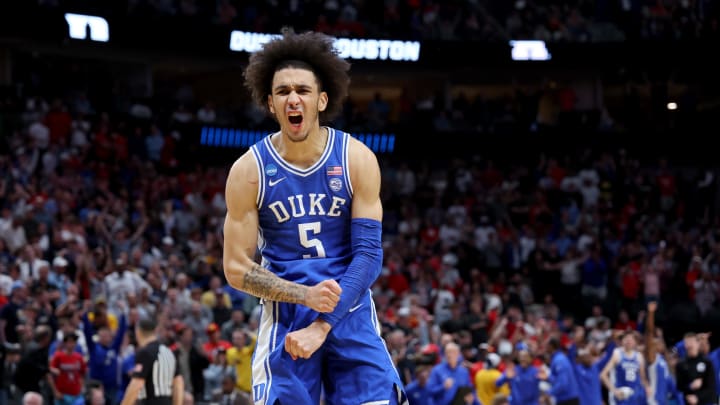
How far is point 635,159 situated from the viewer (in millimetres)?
28250

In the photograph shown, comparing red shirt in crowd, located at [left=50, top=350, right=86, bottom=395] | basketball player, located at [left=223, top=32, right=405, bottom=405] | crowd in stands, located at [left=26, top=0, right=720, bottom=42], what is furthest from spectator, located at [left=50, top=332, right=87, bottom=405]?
crowd in stands, located at [left=26, top=0, right=720, bottom=42]

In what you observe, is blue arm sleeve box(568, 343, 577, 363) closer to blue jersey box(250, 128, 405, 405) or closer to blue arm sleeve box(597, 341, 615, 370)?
blue arm sleeve box(597, 341, 615, 370)

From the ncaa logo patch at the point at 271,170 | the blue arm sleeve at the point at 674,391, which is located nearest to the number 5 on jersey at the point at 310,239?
the ncaa logo patch at the point at 271,170

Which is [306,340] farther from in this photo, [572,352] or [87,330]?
[572,352]

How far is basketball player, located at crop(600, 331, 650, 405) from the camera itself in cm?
1608

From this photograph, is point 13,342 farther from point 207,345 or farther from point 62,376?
point 207,345

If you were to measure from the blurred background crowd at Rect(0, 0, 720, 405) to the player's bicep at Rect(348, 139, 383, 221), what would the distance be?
7.82 metres

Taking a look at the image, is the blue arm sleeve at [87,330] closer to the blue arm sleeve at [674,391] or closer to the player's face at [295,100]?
the blue arm sleeve at [674,391]

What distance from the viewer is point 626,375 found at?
16109mm

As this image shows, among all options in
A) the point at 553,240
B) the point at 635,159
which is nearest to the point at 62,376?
the point at 553,240

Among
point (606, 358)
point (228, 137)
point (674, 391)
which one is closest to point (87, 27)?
point (228, 137)

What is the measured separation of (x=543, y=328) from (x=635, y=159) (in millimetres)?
11028

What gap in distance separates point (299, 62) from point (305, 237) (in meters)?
0.83

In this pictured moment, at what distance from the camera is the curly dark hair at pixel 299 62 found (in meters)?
5.62
